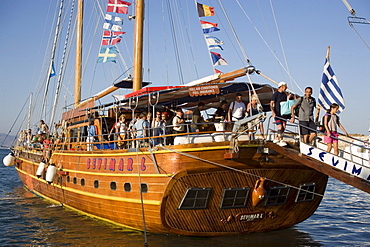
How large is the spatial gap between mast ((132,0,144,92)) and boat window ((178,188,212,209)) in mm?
8195

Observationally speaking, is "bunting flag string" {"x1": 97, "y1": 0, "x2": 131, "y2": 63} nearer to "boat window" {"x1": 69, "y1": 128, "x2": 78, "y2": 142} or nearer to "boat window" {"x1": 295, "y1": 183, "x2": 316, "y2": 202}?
"boat window" {"x1": 69, "y1": 128, "x2": 78, "y2": 142}

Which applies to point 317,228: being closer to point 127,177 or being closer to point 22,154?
point 127,177

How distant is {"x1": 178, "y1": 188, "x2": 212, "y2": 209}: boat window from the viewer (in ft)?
34.6

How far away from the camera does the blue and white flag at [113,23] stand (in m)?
19.6

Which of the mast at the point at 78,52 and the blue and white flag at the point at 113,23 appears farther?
the mast at the point at 78,52

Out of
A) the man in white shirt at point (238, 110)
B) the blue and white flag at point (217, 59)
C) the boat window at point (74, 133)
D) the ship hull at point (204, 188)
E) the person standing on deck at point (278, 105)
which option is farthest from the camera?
the boat window at point (74, 133)

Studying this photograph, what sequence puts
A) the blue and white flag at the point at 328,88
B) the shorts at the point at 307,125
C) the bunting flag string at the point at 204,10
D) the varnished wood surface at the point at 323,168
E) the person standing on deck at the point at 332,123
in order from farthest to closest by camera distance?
the bunting flag string at the point at 204,10, the blue and white flag at the point at 328,88, the shorts at the point at 307,125, the person standing on deck at the point at 332,123, the varnished wood surface at the point at 323,168

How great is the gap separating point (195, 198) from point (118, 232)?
343cm

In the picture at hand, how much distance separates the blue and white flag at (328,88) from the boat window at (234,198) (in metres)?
4.09

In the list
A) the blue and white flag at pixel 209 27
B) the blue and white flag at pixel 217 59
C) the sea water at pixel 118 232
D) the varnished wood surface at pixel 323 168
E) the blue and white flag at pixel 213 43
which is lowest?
the sea water at pixel 118 232

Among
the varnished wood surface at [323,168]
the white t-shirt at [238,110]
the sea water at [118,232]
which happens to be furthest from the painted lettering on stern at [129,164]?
the varnished wood surface at [323,168]

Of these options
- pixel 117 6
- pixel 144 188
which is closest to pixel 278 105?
pixel 144 188

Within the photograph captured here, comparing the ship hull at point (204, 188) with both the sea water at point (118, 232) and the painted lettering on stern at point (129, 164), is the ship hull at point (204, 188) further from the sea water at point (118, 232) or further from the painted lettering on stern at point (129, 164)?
the sea water at point (118, 232)

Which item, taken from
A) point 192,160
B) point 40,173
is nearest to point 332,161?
point 192,160
